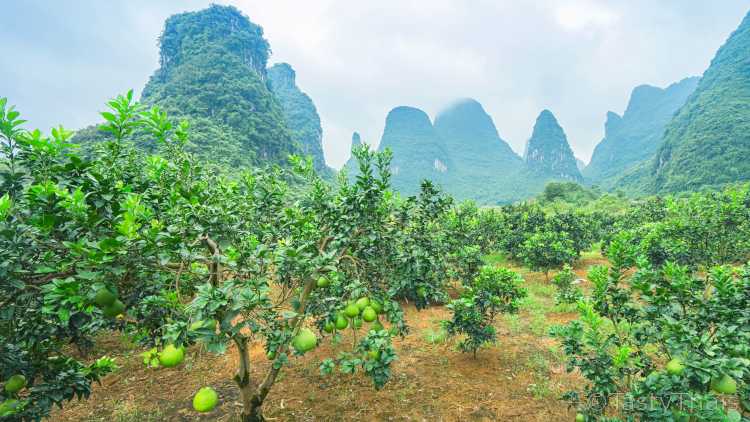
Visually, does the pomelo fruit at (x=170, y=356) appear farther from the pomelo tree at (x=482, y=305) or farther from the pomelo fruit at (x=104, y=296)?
the pomelo tree at (x=482, y=305)

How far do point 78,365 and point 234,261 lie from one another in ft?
5.23

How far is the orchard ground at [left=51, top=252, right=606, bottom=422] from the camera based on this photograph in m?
4.48

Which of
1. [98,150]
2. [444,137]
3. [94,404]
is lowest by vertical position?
[94,404]

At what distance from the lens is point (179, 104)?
57938 millimetres

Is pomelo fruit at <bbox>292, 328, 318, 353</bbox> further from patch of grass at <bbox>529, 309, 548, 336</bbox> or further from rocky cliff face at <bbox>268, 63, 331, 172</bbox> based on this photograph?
rocky cliff face at <bbox>268, 63, 331, 172</bbox>

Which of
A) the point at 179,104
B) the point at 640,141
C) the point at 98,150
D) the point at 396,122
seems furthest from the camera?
the point at 396,122

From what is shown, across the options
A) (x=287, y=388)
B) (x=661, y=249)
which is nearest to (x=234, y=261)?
(x=287, y=388)

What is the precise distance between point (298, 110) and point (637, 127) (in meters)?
136

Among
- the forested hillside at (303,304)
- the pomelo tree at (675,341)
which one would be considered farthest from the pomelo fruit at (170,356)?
the pomelo tree at (675,341)

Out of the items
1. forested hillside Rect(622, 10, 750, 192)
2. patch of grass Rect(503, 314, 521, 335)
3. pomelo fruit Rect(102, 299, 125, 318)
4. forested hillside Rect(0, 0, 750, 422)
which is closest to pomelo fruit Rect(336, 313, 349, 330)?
forested hillside Rect(0, 0, 750, 422)

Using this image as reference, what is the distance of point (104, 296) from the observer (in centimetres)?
207

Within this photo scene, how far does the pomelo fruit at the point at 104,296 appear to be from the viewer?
2055mm

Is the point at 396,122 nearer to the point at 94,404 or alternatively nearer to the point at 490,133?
the point at 490,133

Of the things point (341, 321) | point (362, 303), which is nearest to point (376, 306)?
point (362, 303)
